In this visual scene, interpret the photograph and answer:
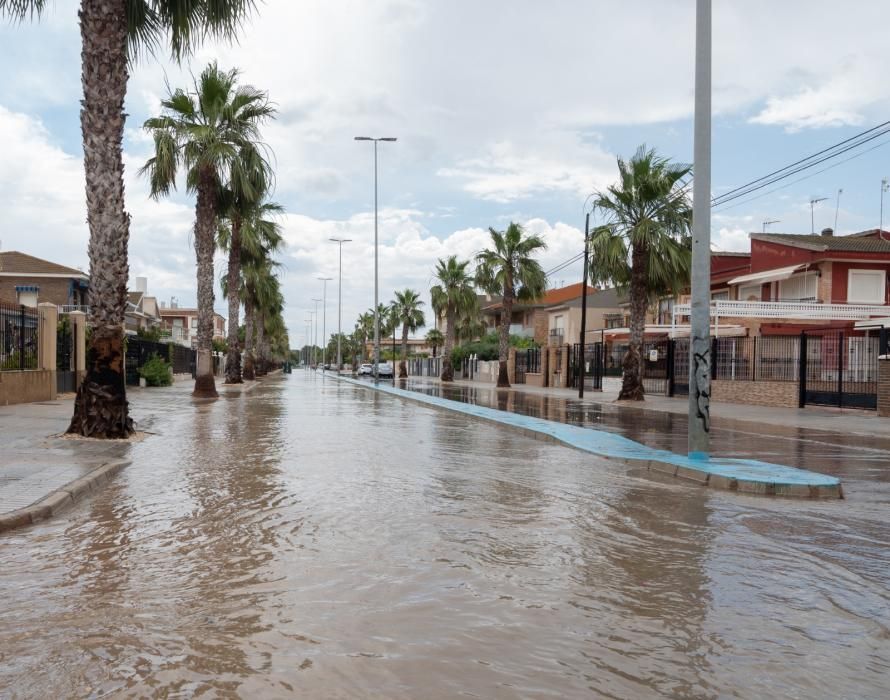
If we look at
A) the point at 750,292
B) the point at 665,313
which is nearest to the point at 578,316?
the point at 665,313

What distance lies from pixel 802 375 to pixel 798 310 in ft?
32.6

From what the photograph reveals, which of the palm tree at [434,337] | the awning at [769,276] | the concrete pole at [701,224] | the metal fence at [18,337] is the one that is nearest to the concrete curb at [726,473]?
the concrete pole at [701,224]

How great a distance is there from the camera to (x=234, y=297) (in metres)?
40.0

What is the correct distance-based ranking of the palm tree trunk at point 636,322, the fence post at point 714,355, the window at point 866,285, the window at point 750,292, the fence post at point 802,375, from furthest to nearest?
the window at point 750,292 < the window at point 866,285 < the fence post at point 714,355 < the palm tree trunk at point 636,322 < the fence post at point 802,375

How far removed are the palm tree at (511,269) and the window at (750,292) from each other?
10610mm

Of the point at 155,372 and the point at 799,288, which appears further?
the point at 799,288

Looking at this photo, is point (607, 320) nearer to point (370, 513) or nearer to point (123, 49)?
point (123, 49)

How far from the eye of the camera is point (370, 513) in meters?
7.63

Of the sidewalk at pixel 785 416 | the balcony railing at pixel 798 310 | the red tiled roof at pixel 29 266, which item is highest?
the red tiled roof at pixel 29 266

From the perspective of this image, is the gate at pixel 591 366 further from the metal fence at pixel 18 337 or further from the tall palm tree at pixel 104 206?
the tall palm tree at pixel 104 206

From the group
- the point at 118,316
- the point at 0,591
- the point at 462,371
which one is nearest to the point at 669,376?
the point at 118,316

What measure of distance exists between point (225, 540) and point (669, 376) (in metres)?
31.1

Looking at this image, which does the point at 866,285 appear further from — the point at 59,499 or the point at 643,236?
the point at 59,499

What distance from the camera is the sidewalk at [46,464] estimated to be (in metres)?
7.43
